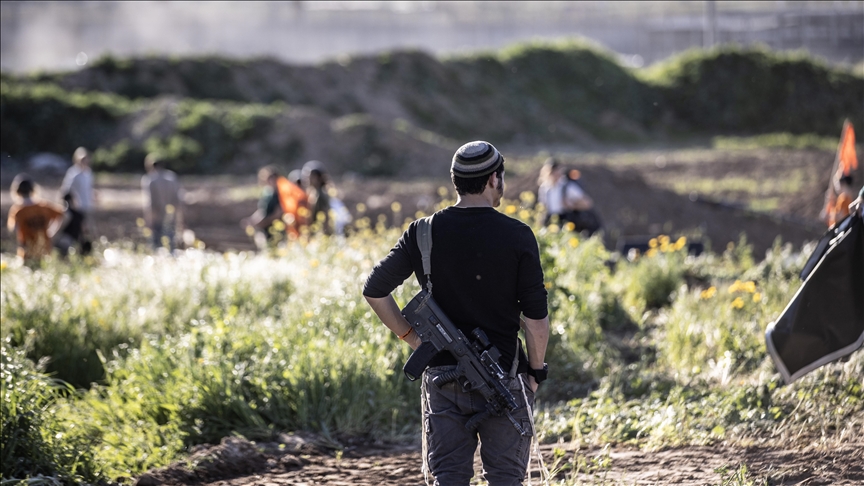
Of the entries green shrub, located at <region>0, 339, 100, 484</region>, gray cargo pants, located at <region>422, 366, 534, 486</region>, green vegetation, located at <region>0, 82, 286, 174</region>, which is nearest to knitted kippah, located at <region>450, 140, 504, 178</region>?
gray cargo pants, located at <region>422, 366, 534, 486</region>

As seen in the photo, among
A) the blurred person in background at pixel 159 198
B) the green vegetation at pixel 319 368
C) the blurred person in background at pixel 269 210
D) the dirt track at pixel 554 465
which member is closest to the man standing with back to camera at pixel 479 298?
the dirt track at pixel 554 465

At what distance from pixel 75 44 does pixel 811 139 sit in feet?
117

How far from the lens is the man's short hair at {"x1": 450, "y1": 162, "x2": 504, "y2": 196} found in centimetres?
355

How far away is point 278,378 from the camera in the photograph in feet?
19.7

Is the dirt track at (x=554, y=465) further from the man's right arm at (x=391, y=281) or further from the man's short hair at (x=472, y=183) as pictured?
the man's short hair at (x=472, y=183)

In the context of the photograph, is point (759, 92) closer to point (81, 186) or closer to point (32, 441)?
point (81, 186)

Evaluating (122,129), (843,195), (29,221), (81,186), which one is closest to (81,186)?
(81,186)

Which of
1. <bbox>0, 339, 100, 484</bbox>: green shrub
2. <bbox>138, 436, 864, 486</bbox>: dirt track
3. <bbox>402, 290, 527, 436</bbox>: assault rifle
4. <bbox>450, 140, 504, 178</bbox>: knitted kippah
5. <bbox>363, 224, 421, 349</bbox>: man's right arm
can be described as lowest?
<bbox>138, 436, 864, 486</bbox>: dirt track

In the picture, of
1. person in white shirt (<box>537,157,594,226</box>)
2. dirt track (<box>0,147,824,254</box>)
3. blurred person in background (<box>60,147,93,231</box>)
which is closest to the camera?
person in white shirt (<box>537,157,594,226</box>)

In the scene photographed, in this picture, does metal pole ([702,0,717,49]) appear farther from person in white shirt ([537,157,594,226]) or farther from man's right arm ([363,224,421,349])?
man's right arm ([363,224,421,349])

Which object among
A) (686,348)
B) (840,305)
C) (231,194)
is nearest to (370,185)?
(231,194)

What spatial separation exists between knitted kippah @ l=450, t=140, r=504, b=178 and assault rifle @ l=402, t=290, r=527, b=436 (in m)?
0.50

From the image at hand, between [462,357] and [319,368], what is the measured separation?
261cm

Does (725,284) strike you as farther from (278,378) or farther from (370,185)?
(370,185)
